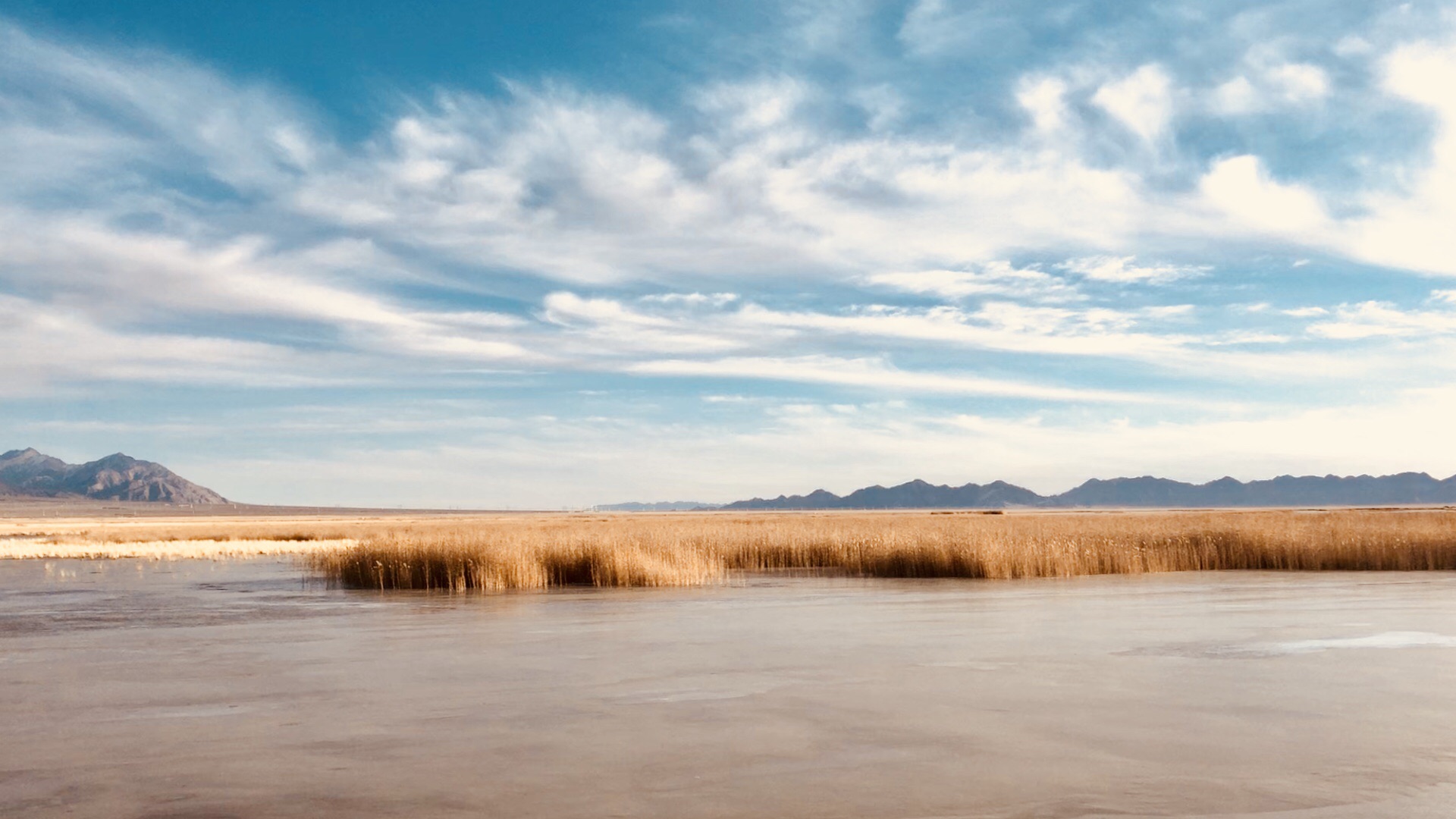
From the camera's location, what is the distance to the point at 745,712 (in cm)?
988

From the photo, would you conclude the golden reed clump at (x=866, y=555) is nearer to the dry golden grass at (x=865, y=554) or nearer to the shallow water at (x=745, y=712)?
the dry golden grass at (x=865, y=554)

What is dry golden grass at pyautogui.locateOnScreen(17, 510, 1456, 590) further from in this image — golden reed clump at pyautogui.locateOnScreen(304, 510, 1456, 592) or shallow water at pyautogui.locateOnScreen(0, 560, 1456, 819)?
shallow water at pyautogui.locateOnScreen(0, 560, 1456, 819)

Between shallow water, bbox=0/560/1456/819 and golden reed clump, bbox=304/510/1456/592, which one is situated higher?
golden reed clump, bbox=304/510/1456/592

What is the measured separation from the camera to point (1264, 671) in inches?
460

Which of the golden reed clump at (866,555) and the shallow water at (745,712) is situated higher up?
the golden reed clump at (866,555)

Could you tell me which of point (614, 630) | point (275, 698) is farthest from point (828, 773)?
point (614, 630)

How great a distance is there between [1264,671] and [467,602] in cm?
1417

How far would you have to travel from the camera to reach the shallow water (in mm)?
7051

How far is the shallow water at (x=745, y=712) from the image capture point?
23.1 ft

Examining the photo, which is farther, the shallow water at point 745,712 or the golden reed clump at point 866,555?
the golden reed clump at point 866,555

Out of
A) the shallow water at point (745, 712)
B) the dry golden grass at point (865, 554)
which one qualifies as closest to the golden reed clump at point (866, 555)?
the dry golden grass at point (865, 554)

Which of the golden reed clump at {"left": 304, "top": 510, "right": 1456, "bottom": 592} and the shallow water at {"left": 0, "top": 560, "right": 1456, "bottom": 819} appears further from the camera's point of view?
the golden reed clump at {"left": 304, "top": 510, "right": 1456, "bottom": 592}

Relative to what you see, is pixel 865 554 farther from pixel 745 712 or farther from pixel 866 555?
pixel 745 712

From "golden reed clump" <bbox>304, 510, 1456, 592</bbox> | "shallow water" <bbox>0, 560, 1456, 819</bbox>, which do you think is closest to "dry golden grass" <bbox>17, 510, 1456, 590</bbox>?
"golden reed clump" <bbox>304, 510, 1456, 592</bbox>
